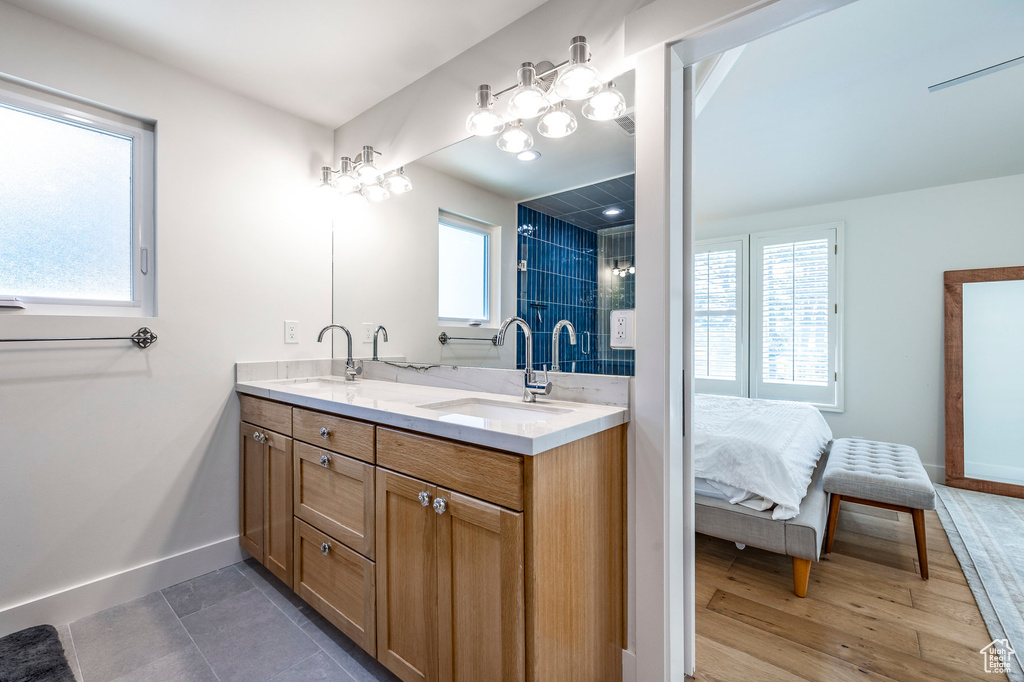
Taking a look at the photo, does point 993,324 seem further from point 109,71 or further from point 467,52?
point 109,71

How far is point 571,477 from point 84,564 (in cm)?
204

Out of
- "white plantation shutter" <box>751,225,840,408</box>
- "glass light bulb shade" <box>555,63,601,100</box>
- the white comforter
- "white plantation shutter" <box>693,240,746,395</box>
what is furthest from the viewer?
"white plantation shutter" <box>693,240,746,395</box>

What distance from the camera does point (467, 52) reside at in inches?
74.2

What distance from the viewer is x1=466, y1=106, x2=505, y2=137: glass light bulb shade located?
5.34ft

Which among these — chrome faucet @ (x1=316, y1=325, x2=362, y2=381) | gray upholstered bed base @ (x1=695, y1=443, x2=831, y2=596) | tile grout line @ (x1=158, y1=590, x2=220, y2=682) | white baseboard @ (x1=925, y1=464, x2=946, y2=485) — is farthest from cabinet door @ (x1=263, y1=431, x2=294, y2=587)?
white baseboard @ (x1=925, y1=464, x2=946, y2=485)

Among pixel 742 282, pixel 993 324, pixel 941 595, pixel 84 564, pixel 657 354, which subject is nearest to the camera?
pixel 657 354

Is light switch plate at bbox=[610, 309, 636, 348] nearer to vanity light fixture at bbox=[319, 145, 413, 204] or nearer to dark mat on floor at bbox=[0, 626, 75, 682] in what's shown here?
vanity light fixture at bbox=[319, 145, 413, 204]

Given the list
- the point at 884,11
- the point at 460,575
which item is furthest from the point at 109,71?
the point at 884,11

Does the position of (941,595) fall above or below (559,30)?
below

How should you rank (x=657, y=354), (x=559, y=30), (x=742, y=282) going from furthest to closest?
(x=742, y=282) < (x=559, y=30) < (x=657, y=354)

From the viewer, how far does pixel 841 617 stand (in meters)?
1.78

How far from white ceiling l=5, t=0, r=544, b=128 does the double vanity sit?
145 cm

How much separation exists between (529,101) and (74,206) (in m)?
1.88

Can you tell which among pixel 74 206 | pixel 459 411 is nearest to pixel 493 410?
pixel 459 411
